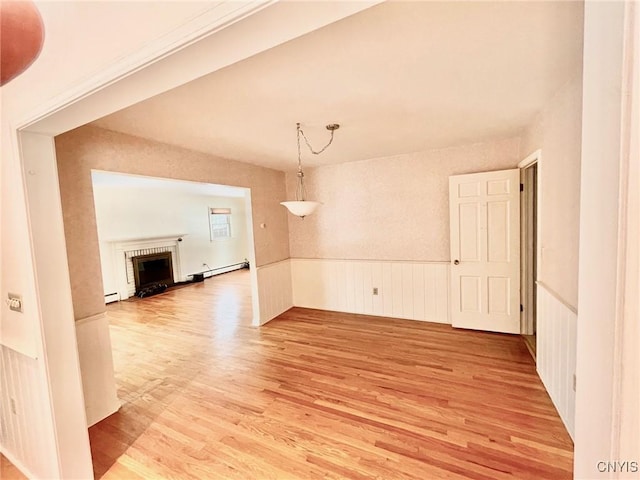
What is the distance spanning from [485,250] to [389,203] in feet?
4.71

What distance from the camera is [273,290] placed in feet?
14.9

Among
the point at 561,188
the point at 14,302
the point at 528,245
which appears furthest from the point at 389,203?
the point at 14,302

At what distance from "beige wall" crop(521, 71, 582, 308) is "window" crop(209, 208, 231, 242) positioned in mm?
8243

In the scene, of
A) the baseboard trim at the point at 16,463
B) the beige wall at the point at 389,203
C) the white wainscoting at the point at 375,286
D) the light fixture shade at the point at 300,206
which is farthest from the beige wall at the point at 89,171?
the white wainscoting at the point at 375,286

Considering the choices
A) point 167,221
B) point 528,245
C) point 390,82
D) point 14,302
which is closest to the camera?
point 14,302

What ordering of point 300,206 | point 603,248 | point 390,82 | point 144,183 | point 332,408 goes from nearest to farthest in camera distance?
point 603,248, point 390,82, point 332,408, point 300,206, point 144,183

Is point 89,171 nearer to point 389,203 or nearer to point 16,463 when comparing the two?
point 16,463

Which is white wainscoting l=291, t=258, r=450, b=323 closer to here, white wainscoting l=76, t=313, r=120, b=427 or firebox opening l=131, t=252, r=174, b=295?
white wainscoting l=76, t=313, r=120, b=427

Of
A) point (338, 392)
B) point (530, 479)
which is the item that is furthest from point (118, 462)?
point (530, 479)

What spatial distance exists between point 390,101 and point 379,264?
2.66 meters

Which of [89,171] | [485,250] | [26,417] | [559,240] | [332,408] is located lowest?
[332,408]

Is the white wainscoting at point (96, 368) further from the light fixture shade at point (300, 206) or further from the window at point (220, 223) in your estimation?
the window at point (220, 223)

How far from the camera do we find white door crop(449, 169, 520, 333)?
338 centimetres

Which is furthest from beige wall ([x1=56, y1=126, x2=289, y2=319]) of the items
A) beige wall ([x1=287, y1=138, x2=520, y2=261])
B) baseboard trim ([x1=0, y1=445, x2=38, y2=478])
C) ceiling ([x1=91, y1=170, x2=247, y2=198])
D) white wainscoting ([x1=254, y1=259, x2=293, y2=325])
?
beige wall ([x1=287, y1=138, x2=520, y2=261])
